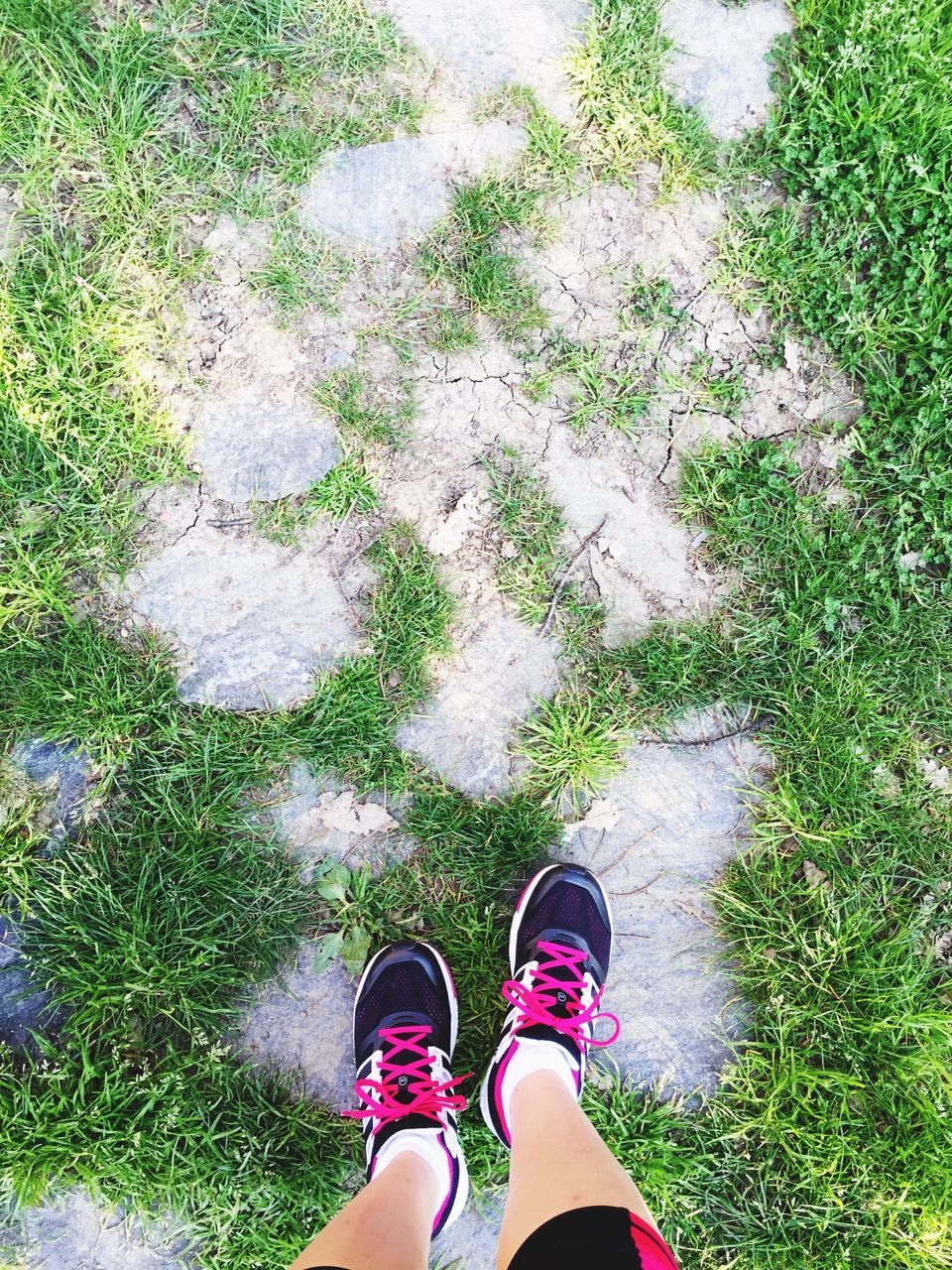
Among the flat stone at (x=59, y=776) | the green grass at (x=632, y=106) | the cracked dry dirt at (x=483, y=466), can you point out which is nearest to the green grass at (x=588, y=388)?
the cracked dry dirt at (x=483, y=466)

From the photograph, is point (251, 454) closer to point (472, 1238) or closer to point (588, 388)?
point (588, 388)

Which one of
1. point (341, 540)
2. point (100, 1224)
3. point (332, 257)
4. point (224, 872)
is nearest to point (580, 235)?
point (332, 257)

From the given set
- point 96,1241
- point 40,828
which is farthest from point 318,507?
point 96,1241

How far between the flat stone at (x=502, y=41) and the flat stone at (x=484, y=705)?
5.73 feet

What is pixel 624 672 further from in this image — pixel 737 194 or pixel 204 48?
pixel 204 48

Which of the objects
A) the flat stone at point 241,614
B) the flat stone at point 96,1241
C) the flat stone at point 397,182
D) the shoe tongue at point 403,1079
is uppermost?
the flat stone at point 397,182

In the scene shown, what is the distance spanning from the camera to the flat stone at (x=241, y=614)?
8.19 feet

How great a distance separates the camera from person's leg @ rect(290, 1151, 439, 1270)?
69.9 inches

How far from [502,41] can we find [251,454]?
1.59 m

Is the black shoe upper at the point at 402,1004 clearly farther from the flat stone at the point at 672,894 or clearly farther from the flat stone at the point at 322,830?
the flat stone at the point at 672,894

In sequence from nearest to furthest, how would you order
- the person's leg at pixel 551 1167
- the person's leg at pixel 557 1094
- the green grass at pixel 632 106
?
the person's leg at pixel 557 1094, the person's leg at pixel 551 1167, the green grass at pixel 632 106

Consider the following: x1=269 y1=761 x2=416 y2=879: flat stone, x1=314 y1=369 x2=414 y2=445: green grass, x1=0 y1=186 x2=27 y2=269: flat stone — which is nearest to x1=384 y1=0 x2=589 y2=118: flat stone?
x1=314 y1=369 x2=414 y2=445: green grass

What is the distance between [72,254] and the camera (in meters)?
2.49

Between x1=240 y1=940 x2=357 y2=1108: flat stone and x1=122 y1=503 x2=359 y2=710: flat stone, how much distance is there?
86cm
